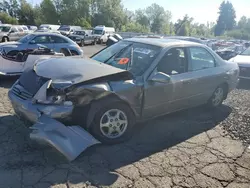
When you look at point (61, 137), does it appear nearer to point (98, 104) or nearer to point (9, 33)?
point (98, 104)

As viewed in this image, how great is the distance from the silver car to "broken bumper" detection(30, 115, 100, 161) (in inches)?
1.1

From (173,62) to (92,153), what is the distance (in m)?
2.14

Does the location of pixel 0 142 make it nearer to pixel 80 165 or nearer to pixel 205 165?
pixel 80 165

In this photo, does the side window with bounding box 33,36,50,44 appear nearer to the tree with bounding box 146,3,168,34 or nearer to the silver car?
the silver car

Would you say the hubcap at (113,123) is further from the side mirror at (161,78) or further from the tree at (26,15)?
the tree at (26,15)

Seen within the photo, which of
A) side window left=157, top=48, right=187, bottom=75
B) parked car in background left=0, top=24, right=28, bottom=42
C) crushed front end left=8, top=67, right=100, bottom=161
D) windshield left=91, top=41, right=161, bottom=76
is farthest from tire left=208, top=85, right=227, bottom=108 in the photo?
parked car in background left=0, top=24, right=28, bottom=42

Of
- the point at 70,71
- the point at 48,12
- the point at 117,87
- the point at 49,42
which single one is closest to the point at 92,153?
the point at 117,87

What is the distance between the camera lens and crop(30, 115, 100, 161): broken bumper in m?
2.82

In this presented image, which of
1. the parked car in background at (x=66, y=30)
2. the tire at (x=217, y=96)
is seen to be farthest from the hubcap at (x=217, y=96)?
the parked car in background at (x=66, y=30)

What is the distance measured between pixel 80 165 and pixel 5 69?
4.57 m

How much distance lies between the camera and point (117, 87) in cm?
337

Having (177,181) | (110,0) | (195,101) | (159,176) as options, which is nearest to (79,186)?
(159,176)

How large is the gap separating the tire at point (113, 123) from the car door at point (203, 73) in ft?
5.10

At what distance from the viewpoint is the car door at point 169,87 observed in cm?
377
